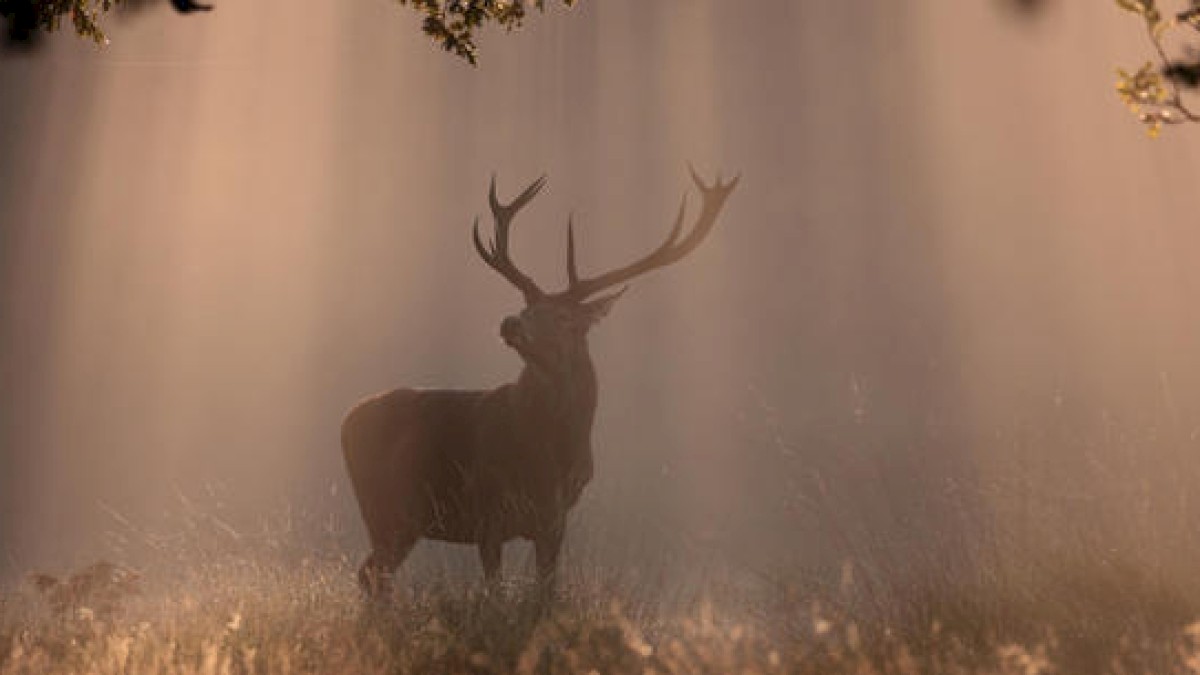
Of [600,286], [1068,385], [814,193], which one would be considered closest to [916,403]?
[1068,385]

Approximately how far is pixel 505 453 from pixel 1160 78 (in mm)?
4372

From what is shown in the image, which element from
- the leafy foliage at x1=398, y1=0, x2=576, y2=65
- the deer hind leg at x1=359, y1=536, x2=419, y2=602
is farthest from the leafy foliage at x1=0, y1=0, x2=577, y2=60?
the deer hind leg at x1=359, y1=536, x2=419, y2=602

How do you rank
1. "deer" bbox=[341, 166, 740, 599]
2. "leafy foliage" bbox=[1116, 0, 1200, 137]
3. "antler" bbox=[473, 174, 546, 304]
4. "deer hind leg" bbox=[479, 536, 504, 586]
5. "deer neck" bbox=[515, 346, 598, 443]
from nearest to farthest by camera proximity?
"leafy foliage" bbox=[1116, 0, 1200, 137]
"deer hind leg" bbox=[479, 536, 504, 586]
"deer" bbox=[341, 166, 740, 599]
"deer neck" bbox=[515, 346, 598, 443]
"antler" bbox=[473, 174, 546, 304]

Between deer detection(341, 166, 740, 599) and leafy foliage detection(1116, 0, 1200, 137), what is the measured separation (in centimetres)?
354

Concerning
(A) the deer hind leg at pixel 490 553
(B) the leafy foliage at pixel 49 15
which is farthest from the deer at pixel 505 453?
(B) the leafy foliage at pixel 49 15

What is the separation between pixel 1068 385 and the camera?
16828 millimetres

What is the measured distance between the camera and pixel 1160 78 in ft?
10.5

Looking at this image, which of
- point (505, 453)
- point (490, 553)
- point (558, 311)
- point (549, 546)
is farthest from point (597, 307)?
point (490, 553)

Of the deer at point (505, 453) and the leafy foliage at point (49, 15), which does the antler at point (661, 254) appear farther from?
the leafy foliage at point (49, 15)

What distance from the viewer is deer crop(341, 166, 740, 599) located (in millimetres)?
6395

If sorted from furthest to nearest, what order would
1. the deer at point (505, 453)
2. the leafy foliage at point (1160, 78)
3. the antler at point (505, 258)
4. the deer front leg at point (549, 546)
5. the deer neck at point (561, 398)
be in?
the antler at point (505, 258)
the deer neck at point (561, 398)
the deer at point (505, 453)
the deer front leg at point (549, 546)
the leafy foliage at point (1160, 78)

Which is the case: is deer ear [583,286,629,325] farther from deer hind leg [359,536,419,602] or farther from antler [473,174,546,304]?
deer hind leg [359,536,419,602]

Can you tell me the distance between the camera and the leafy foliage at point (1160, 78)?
310 centimetres

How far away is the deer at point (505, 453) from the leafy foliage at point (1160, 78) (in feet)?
11.6
